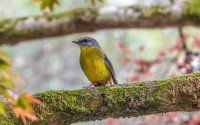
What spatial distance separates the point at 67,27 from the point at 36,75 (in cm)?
528

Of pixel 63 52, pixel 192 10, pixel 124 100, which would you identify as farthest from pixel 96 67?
pixel 63 52

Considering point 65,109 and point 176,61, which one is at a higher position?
point 176,61

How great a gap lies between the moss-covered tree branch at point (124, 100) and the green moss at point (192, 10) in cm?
231

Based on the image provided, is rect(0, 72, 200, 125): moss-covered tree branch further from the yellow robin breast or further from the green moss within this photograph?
the green moss

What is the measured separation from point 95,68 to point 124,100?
1083 millimetres

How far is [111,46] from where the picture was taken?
32.2 ft

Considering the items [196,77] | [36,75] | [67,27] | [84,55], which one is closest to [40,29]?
[67,27]

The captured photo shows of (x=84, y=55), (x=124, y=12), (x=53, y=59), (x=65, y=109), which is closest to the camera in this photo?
(x=65, y=109)

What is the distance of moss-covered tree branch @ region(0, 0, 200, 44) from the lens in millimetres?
4602

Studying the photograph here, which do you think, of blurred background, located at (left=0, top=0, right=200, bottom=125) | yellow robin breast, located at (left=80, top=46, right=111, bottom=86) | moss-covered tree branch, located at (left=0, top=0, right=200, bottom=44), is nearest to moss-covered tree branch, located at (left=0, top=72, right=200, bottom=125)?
yellow robin breast, located at (left=80, top=46, right=111, bottom=86)

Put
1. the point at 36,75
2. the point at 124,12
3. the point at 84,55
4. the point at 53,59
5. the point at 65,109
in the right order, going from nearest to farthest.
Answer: the point at 65,109 → the point at 84,55 → the point at 124,12 → the point at 36,75 → the point at 53,59

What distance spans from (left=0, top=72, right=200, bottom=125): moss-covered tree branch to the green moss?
2.31 metres

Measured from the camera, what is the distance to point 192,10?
459cm

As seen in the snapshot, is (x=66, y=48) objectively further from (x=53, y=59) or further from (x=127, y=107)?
(x=127, y=107)
